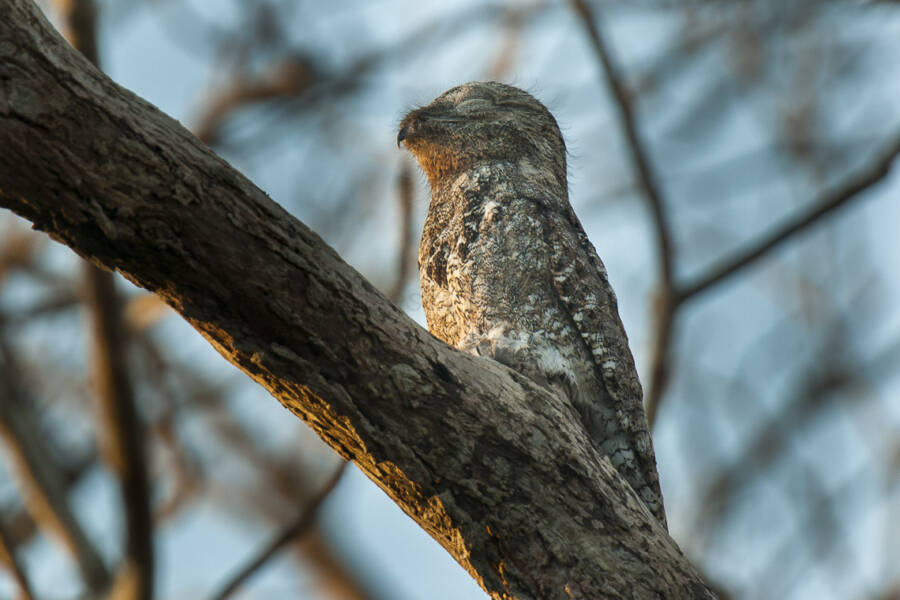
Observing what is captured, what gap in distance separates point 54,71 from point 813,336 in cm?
892

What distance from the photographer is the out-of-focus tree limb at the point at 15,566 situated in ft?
14.8

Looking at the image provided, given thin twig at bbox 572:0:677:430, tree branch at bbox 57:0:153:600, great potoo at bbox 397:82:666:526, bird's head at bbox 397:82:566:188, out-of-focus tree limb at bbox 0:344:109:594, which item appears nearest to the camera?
great potoo at bbox 397:82:666:526

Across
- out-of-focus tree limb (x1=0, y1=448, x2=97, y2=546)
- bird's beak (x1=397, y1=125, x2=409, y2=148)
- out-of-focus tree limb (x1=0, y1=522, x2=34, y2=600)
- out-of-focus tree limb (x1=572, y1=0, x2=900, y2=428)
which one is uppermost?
out-of-focus tree limb (x1=572, y1=0, x2=900, y2=428)

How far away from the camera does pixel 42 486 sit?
566cm

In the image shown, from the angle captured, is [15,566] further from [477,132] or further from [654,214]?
[654,214]

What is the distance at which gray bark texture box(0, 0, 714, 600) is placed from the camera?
203 centimetres

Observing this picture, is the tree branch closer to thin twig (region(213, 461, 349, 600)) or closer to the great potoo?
thin twig (region(213, 461, 349, 600))

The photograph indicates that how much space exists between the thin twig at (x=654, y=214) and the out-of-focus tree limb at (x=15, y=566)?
11.5ft

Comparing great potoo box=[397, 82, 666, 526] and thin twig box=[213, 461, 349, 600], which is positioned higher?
great potoo box=[397, 82, 666, 526]

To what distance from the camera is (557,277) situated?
3436 mm

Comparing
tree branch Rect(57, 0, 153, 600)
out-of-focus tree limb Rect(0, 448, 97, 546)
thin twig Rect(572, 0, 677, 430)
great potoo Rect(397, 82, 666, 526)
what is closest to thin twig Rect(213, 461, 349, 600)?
tree branch Rect(57, 0, 153, 600)

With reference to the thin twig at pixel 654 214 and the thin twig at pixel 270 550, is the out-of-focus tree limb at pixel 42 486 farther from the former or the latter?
the thin twig at pixel 654 214

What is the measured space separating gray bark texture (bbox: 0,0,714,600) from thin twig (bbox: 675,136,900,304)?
8.11ft

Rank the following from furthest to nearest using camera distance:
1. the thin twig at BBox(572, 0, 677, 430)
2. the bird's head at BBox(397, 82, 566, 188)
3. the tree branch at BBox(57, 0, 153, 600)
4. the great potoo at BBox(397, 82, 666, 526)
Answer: the thin twig at BBox(572, 0, 677, 430) → the tree branch at BBox(57, 0, 153, 600) → the bird's head at BBox(397, 82, 566, 188) → the great potoo at BBox(397, 82, 666, 526)
